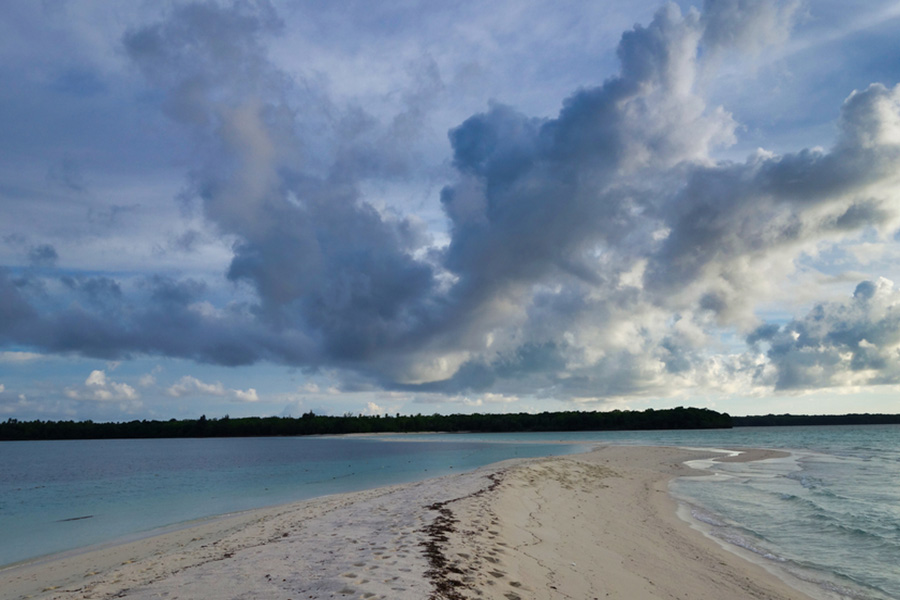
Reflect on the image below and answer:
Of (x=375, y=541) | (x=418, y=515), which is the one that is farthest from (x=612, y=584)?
(x=418, y=515)

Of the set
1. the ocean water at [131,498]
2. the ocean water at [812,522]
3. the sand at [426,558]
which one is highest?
the sand at [426,558]

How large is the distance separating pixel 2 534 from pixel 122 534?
6.33m

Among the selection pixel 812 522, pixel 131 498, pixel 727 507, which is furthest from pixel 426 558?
pixel 131 498

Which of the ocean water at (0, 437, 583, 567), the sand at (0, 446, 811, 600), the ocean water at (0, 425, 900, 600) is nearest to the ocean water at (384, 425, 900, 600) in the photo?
the ocean water at (0, 425, 900, 600)

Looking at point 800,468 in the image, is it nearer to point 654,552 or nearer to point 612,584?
point 654,552

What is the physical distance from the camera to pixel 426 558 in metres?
9.89

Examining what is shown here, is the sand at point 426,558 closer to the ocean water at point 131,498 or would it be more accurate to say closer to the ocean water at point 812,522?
the ocean water at point 812,522

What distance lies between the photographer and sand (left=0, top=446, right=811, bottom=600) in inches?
347

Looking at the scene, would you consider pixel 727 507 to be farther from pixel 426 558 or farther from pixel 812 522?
pixel 426 558

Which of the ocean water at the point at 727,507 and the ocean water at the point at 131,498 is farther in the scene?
the ocean water at the point at 131,498

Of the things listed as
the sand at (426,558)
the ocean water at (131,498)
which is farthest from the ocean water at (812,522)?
the ocean water at (131,498)

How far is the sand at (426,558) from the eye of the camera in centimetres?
882

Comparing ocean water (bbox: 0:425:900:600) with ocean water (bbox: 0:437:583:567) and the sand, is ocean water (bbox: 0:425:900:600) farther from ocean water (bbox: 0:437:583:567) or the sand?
the sand

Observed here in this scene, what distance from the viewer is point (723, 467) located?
132ft
